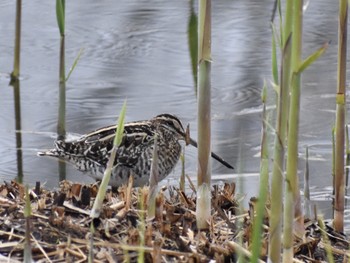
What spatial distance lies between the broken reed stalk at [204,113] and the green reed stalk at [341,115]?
0.90 meters

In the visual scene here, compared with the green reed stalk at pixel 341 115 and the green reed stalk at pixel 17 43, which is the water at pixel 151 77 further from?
the green reed stalk at pixel 341 115

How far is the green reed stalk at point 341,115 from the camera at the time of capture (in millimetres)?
4371

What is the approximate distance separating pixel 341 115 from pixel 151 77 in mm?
3442

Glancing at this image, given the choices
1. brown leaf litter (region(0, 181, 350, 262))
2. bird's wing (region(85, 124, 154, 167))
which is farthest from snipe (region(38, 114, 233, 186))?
brown leaf litter (region(0, 181, 350, 262))

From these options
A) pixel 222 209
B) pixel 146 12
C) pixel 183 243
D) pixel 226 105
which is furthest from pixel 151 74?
pixel 183 243

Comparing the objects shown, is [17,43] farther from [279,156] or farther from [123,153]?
[279,156]

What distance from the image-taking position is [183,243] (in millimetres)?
3727

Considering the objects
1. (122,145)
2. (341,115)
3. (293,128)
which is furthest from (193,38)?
(293,128)

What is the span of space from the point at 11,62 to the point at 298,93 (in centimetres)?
529

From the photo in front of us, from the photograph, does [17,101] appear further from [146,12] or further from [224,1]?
[224,1]

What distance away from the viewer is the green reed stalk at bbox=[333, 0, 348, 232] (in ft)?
14.3

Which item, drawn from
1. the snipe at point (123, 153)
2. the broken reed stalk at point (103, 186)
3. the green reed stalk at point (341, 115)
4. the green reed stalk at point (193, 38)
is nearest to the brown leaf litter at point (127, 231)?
the broken reed stalk at point (103, 186)

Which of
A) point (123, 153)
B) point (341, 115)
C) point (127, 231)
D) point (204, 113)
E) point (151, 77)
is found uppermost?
point (204, 113)

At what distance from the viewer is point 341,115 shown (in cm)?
446
